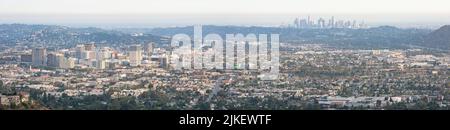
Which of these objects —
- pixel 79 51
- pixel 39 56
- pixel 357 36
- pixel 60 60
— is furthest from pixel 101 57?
pixel 357 36

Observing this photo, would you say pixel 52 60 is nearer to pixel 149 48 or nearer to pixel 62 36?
pixel 62 36

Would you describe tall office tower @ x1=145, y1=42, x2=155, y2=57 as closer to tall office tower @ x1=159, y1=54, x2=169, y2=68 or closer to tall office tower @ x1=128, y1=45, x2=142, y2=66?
Answer: tall office tower @ x1=128, y1=45, x2=142, y2=66

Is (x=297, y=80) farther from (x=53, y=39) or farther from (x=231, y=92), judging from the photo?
(x=53, y=39)

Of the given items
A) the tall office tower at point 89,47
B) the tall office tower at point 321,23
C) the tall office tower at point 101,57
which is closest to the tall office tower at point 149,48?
the tall office tower at point 101,57

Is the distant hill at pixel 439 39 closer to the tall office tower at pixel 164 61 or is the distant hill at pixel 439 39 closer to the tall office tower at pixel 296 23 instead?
the tall office tower at pixel 296 23
